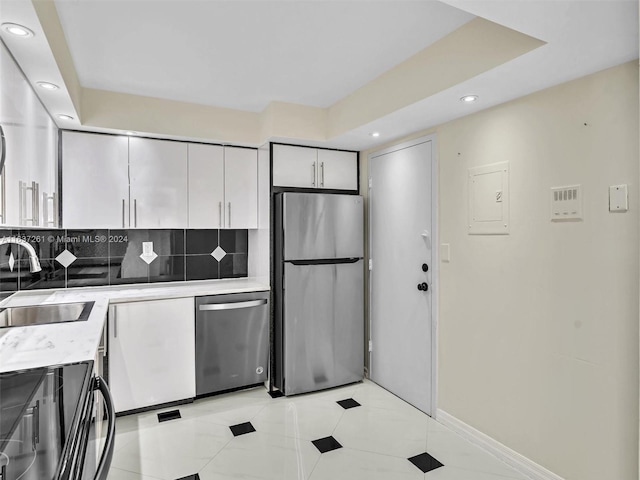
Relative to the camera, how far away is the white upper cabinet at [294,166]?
3.38 m

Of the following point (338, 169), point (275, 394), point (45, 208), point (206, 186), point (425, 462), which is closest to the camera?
point (425, 462)

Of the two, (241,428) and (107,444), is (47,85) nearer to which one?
(107,444)

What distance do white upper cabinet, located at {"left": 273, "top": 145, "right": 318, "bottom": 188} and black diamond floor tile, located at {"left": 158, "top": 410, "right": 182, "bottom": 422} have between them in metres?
1.93

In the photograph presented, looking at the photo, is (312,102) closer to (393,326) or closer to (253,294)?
(253,294)

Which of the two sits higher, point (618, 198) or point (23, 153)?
point (23, 153)

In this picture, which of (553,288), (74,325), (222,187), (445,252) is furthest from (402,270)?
(74,325)

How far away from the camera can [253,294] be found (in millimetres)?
3355

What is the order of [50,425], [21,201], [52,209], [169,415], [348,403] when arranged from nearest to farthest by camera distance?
[50,425]
[21,201]
[52,209]
[169,415]
[348,403]

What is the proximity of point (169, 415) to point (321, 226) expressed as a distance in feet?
6.06

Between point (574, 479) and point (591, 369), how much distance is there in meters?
0.58

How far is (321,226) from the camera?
11.1 feet

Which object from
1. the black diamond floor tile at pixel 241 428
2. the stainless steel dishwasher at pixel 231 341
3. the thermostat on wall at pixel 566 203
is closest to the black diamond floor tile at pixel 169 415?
the stainless steel dishwasher at pixel 231 341

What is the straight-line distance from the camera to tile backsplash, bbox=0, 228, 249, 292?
3002 millimetres

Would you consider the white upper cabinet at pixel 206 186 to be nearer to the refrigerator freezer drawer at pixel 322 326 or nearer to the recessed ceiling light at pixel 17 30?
the refrigerator freezer drawer at pixel 322 326
